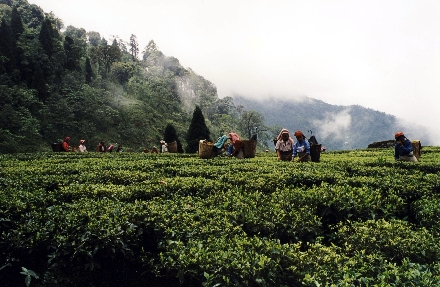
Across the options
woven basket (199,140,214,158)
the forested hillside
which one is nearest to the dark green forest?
the forested hillside

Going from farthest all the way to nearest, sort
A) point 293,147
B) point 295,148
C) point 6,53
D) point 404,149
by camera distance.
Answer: point 6,53
point 293,147
point 295,148
point 404,149

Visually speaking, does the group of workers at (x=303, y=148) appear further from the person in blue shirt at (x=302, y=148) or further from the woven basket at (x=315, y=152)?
the woven basket at (x=315, y=152)

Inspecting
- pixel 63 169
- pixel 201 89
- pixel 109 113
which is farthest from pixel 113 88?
pixel 63 169

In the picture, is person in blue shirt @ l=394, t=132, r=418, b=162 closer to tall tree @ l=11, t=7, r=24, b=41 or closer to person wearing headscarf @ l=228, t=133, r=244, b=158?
person wearing headscarf @ l=228, t=133, r=244, b=158

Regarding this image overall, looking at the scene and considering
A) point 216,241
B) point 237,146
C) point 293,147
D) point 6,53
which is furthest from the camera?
point 6,53

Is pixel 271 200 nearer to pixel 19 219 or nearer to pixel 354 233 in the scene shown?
pixel 354 233

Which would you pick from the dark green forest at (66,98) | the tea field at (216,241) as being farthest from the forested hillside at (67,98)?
the tea field at (216,241)

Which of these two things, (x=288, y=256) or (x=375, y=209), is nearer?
(x=288, y=256)

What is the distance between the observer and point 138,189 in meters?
5.10

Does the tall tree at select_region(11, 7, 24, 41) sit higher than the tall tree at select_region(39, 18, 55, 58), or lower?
higher

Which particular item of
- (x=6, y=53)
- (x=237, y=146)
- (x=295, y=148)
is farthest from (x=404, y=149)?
(x=6, y=53)

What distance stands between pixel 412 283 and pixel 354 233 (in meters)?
1.23

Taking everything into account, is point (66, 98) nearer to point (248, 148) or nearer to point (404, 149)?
point (248, 148)

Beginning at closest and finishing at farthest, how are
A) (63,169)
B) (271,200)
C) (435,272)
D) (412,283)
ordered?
(412,283) → (435,272) → (271,200) → (63,169)
